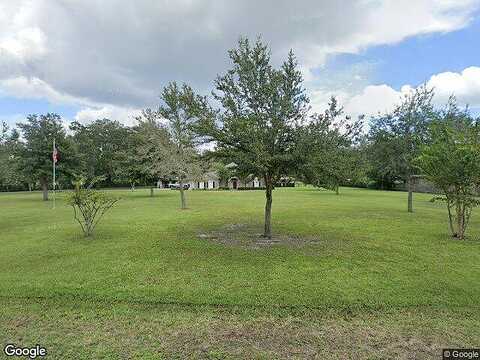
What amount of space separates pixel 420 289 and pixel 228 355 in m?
3.92

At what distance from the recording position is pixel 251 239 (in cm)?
1023

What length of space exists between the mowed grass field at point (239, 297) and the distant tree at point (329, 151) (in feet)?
6.66

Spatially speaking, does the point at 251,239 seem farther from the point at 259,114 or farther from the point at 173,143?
the point at 173,143

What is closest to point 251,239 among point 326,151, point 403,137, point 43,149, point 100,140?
point 326,151

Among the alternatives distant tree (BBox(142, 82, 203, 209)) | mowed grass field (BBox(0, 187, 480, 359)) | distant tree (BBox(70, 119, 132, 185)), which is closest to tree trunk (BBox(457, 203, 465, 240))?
mowed grass field (BBox(0, 187, 480, 359))

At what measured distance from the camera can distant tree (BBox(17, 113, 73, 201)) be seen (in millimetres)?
28234

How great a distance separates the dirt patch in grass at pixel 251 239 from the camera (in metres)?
9.45

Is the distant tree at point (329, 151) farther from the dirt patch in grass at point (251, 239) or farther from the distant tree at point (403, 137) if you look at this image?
the distant tree at point (403, 137)

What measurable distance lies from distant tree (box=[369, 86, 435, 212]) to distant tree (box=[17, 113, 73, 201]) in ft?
84.3

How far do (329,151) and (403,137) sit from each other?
1362cm

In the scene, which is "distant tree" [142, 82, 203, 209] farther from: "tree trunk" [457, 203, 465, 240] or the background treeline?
"tree trunk" [457, 203, 465, 240]

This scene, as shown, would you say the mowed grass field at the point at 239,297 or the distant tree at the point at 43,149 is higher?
the distant tree at the point at 43,149

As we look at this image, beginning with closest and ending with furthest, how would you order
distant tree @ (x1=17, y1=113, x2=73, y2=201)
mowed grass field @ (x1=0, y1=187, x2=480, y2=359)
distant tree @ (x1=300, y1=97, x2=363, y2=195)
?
mowed grass field @ (x1=0, y1=187, x2=480, y2=359)
distant tree @ (x1=300, y1=97, x2=363, y2=195)
distant tree @ (x1=17, y1=113, x2=73, y2=201)

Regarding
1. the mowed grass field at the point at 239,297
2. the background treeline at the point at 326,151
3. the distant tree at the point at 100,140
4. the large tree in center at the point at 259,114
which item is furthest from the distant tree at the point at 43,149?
the distant tree at the point at 100,140
